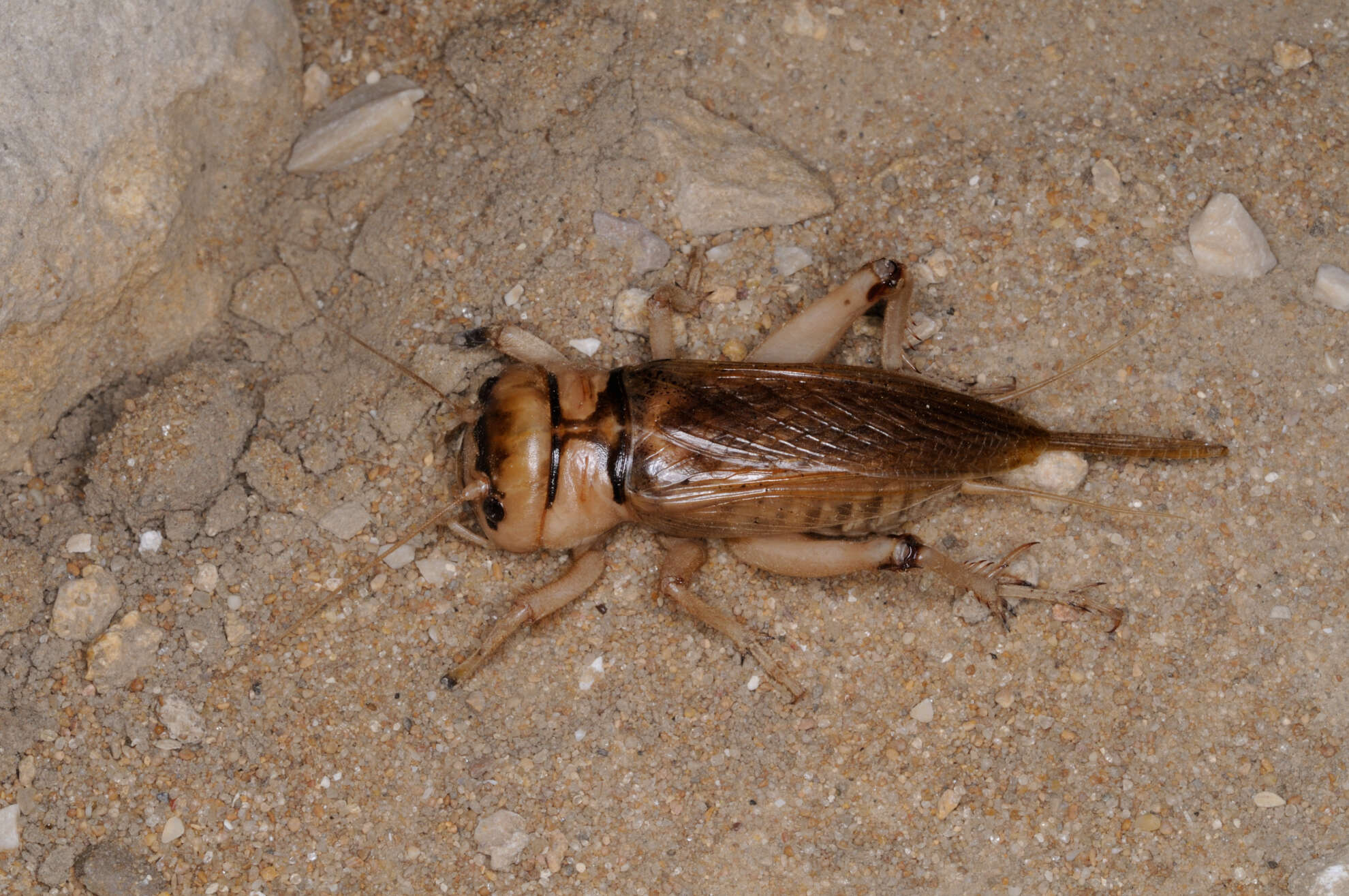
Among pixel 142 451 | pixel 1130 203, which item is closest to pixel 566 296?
pixel 142 451

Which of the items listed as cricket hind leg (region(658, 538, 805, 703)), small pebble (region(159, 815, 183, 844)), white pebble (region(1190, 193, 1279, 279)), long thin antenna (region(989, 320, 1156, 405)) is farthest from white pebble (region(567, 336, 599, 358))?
white pebble (region(1190, 193, 1279, 279))

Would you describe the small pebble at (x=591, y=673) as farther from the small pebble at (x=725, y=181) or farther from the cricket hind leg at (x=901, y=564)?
the small pebble at (x=725, y=181)

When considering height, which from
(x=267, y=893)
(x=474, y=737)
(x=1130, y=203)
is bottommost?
(x=267, y=893)

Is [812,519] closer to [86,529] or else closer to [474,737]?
[474,737]

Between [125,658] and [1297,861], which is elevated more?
[125,658]

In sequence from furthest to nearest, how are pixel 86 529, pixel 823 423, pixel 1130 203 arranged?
pixel 1130 203 < pixel 86 529 < pixel 823 423

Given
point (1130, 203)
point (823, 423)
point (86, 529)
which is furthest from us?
point (1130, 203)

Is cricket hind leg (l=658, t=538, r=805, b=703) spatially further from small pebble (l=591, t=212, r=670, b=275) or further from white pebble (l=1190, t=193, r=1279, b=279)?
Result: white pebble (l=1190, t=193, r=1279, b=279)

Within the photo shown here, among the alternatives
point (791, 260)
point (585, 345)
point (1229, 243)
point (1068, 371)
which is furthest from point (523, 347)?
point (1229, 243)
